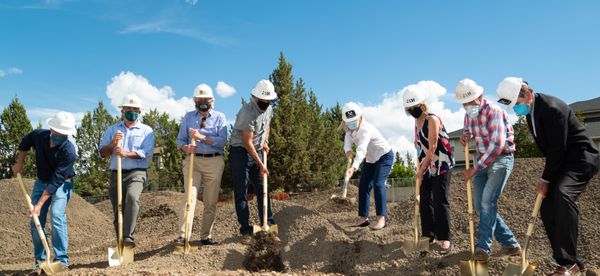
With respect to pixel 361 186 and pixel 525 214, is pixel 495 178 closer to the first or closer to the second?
pixel 361 186

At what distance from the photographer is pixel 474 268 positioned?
4.66 metres

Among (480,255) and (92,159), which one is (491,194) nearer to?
(480,255)

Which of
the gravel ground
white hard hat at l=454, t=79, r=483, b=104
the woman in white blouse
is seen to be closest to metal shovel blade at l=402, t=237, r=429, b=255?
the gravel ground

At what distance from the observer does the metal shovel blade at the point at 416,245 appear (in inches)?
208

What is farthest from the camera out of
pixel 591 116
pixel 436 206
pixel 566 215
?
pixel 591 116

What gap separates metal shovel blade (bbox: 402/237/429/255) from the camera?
5285mm

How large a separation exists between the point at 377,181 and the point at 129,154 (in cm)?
304

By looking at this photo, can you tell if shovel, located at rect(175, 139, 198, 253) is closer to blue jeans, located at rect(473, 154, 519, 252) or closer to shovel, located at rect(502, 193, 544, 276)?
blue jeans, located at rect(473, 154, 519, 252)

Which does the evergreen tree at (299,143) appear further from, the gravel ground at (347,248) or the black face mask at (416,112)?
the black face mask at (416,112)

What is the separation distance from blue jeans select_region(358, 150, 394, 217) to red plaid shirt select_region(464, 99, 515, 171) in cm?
145

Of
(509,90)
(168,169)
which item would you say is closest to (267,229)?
(509,90)

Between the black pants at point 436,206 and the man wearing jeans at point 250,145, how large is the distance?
188 centimetres

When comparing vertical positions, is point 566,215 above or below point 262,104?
below

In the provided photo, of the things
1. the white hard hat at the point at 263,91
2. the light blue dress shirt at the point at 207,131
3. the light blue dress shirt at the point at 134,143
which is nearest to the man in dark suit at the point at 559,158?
the white hard hat at the point at 263,91
